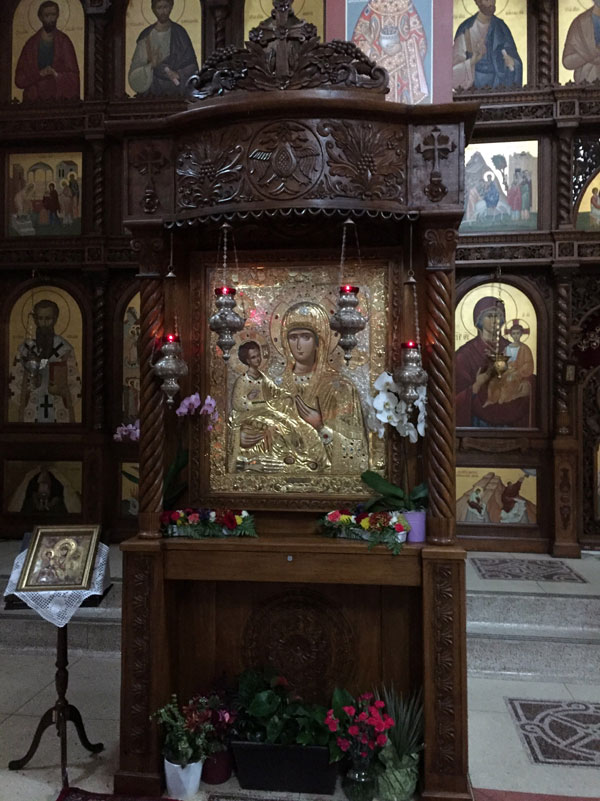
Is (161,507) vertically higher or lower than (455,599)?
higher

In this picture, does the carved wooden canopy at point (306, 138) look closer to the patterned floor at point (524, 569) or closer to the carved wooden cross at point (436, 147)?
the carved wooden cross at point (436, 147)

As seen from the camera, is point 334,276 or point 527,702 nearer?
point 334,276

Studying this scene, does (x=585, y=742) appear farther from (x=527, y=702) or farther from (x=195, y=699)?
(x=195, y=699)

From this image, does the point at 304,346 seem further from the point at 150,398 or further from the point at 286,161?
the point at 286,161

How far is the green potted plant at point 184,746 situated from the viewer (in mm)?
3125

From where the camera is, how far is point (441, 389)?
320cm

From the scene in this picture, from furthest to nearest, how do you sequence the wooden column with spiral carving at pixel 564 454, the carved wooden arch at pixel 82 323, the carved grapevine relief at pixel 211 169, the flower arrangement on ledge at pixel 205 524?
1. the carved wooden arch at pixel 82 323
2. the wooden column with spiral carving at pixel 564 454
3. the flower arrangement on ledge at pixel 205 524
4. the carved grapevine relief at pixel 211 169

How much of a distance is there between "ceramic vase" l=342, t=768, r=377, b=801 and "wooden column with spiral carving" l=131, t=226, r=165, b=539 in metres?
1.54

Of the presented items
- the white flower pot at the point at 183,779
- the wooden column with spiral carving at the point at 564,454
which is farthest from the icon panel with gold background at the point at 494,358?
the white flower pot at the point at 183,779

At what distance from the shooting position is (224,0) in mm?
7164

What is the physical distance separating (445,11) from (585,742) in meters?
4.21

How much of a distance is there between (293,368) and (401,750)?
6.76 ft

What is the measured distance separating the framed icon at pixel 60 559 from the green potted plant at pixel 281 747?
109 centimetres

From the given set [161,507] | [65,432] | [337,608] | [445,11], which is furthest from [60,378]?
[445,11]
